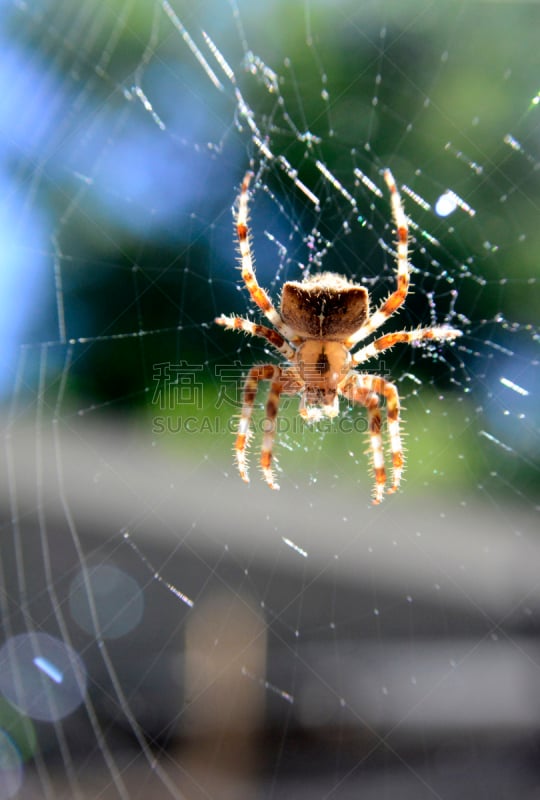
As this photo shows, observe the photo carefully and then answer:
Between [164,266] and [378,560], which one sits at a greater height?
[164,266]

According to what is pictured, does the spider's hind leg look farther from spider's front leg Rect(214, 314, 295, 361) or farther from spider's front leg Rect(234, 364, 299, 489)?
spider's front leg Rect(214, 314, 295, 361)

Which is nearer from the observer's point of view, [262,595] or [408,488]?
[262,595]

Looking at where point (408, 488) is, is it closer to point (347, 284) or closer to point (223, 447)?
point (223, 447)

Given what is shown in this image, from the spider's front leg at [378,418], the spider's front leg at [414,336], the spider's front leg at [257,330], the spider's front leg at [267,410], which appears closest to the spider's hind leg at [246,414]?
the spider's front leg at [267,410]

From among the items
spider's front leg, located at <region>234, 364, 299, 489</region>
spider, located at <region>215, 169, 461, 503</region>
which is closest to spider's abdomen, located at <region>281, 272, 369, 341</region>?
spider, located at <region>215, 169, 461, 503</region>

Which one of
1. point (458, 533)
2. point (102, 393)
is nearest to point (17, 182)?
point (458, 533)
